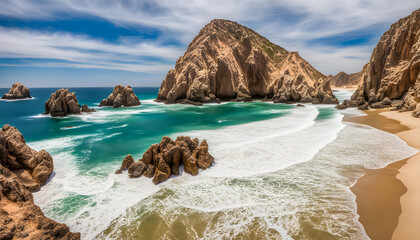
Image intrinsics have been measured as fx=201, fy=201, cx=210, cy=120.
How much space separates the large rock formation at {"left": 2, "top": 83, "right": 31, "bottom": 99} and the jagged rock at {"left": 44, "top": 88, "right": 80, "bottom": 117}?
53.2 meters

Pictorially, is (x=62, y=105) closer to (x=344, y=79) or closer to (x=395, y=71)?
(x=395, y=71)

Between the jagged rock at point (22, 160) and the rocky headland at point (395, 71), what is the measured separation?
3864cm

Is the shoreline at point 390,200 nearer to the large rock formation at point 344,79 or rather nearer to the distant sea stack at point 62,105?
the distant sea stack at point 62,105

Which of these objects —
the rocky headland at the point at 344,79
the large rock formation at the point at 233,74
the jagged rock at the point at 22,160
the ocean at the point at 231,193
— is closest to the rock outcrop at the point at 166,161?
the ocean at the point at 231,193

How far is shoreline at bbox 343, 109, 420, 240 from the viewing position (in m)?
6.20

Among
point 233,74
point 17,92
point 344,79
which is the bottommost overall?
point 17,92

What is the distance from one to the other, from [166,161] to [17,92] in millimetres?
94027

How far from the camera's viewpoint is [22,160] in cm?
1023

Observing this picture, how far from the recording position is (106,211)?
25.7 ft

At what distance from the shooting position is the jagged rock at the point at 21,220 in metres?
4.84

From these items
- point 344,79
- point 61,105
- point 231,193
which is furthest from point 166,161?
point 344,79

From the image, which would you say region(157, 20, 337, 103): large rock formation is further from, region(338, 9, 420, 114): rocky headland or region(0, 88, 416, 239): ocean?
region(0, 88, 416, 239): ocean

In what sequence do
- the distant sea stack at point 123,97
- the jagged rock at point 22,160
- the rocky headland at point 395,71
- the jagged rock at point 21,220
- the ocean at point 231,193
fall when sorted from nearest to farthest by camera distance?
the jagged rock at point 21,220, the ocean at point 231,193, the jagged rock at point 22,160, the rocky headland at point 395,71, the distant sea stack at point 123,97

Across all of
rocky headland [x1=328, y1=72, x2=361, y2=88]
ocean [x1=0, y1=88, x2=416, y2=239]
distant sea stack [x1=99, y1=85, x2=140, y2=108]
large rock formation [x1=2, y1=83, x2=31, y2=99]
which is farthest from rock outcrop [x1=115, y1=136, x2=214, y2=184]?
rocky headland [x1=328, y1=72, x2=361, y2=88]
